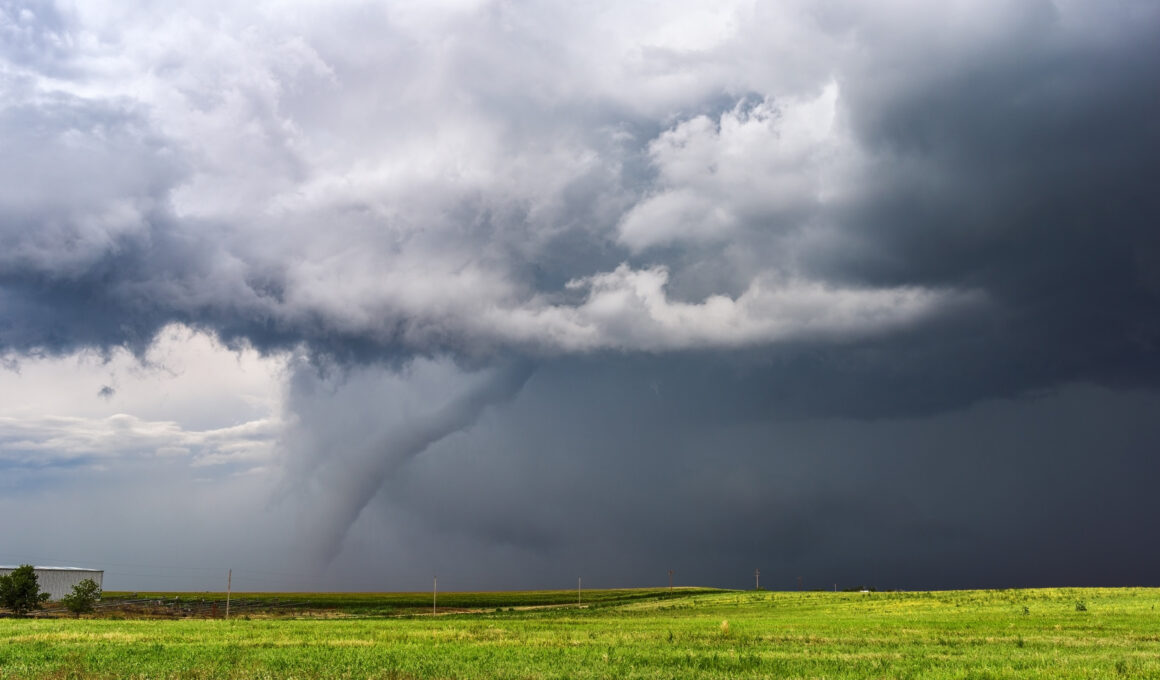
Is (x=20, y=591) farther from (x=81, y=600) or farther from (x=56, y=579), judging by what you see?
(x=56, y=579)

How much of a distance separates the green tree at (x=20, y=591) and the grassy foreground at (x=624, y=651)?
50430mm

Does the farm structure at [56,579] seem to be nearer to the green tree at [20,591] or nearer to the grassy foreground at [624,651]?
the green tree at [20,591]

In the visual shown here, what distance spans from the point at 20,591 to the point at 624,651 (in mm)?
101796

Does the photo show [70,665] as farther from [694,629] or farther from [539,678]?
[694,629]

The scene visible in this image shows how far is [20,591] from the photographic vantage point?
4043 inches

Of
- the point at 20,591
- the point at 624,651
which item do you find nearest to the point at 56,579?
the point at 20,591

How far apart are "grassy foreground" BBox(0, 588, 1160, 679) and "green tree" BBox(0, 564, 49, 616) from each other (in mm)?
50430

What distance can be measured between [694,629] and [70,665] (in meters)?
41.1

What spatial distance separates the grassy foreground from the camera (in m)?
30.9

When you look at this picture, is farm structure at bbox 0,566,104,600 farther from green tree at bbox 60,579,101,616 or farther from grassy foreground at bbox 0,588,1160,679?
grassy foreground at bbox 0,588,1160,679

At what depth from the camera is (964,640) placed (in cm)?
4628

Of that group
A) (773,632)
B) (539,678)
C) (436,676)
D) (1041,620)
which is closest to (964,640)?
(773,632)

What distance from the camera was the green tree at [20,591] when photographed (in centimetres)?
10225

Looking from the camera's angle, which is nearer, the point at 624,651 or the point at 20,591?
the point at 624,651
